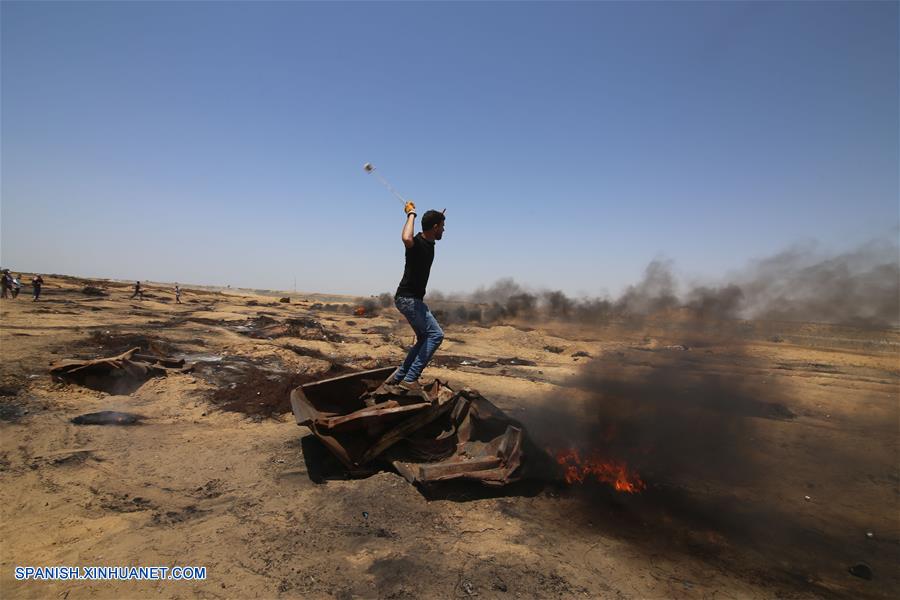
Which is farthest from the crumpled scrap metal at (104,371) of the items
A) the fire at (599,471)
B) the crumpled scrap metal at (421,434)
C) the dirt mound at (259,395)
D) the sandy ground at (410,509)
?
the fire at (599,471)

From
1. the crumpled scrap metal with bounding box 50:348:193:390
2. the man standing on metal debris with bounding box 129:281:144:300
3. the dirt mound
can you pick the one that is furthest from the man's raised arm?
the man standing on metal debris with bounding box 129:281:144:300

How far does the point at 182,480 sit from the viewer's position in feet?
16.2

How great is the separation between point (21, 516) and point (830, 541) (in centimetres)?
866

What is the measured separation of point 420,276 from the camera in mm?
5320

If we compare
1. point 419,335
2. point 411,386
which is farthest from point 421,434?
point 419,335

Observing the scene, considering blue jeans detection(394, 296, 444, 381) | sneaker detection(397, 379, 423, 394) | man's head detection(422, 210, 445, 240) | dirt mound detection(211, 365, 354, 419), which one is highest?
man's head detection(422, 210, 445, 240)

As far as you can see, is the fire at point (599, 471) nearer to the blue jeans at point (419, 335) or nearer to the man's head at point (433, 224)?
the blue jeans at point (419, 335)

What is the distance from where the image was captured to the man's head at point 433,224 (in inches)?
209

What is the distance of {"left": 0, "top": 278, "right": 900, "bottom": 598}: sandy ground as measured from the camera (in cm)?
349

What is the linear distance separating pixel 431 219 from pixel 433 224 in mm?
69

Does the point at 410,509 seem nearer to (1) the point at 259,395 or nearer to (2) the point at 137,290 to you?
(1) the point at 259,395

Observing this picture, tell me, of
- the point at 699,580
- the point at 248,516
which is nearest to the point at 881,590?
the point at 699,580

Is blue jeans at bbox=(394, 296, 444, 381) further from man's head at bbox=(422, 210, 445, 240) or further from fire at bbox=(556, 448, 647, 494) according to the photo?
fire at bbox=(556, 448, 647, 494)

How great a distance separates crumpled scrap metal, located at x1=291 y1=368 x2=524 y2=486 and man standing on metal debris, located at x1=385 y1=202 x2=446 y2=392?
73 centimetres
